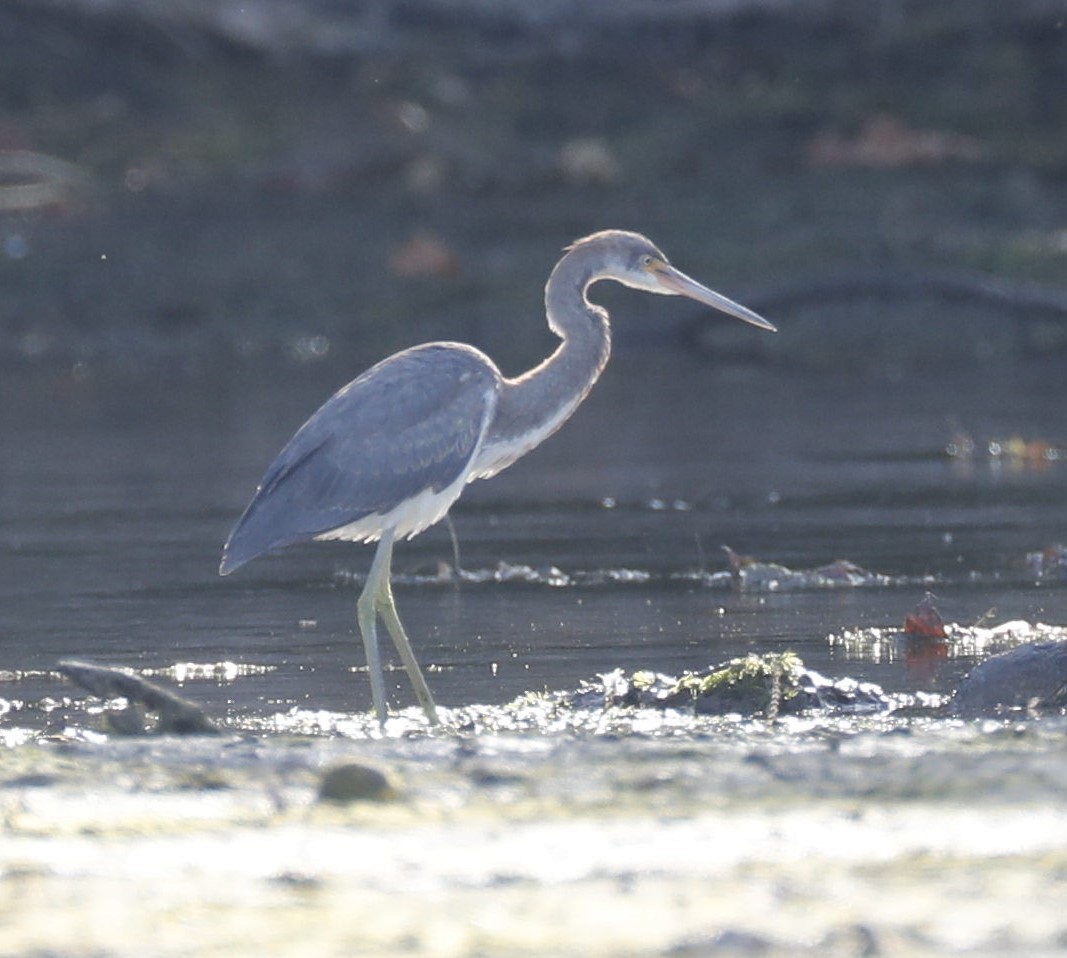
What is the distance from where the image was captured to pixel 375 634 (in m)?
8.29

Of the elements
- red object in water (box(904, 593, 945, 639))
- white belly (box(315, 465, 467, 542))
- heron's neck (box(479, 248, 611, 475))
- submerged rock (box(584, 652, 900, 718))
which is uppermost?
heron's neck (box(479, 248, 611, 475))

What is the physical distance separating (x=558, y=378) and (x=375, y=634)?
1321 mm

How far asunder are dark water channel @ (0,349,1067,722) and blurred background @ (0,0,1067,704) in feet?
0.28

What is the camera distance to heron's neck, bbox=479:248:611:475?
29.1 ft

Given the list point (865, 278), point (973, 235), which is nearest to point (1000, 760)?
point (865, 278)

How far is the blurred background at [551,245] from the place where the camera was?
14258mm

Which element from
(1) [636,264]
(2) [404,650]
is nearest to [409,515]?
(2) [404,650]

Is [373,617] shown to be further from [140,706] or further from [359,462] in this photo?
[140,706]

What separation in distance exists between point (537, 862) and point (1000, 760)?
1.35 meters

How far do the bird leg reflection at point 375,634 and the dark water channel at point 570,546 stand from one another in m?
0.18

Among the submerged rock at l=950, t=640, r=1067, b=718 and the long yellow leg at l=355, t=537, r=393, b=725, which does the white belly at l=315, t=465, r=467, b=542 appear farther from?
the submerged rock at l=950, t=640, r=1067, b=718

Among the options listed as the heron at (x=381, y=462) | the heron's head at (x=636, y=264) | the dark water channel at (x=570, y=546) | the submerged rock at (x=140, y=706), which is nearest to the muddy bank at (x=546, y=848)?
the submerged rock at (x=140, y=706)

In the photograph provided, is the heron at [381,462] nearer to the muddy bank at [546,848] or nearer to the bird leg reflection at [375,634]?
the bird leg reflection at [375,634]

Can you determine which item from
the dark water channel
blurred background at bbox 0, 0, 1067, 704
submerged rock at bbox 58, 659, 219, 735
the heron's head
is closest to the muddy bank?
submerged rock at bbox 58, 659, 219, 735
